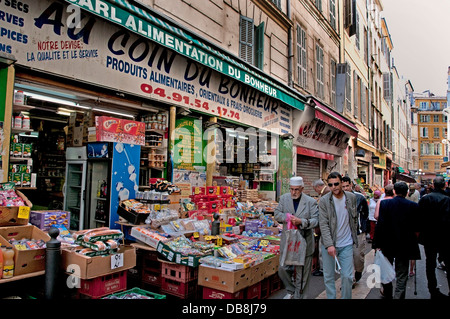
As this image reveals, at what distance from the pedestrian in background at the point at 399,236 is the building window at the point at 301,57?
10413 mm

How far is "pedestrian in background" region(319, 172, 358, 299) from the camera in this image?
167 inches

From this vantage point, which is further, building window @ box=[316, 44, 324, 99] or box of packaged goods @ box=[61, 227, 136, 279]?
building window @ box=[316, 44, 324, 99]

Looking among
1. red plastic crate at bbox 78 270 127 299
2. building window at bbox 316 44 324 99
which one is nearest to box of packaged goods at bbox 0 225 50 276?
red plastic crate at bbox 78 270 127 299

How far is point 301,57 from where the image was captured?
1432 centimetres

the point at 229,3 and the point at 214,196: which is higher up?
the point at 229,3

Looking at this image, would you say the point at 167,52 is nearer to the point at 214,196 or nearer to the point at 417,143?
the point at 214,196

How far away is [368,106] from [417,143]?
5200 cm

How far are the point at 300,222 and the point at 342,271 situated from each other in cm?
88

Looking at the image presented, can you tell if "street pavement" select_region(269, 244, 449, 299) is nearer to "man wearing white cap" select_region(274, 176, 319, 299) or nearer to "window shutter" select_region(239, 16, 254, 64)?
"man wearing white cap" select_region(274, 176, 319, 299)

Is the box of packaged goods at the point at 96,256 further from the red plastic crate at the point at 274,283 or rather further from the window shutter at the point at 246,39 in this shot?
the window shutter at the point at 246,39

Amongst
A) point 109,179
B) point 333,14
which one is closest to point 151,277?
point 109,179

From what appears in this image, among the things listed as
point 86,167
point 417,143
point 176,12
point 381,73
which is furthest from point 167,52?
point 417,143

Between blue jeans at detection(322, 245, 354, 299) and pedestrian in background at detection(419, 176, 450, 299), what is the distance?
1641 millimetres

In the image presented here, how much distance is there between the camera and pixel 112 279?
4.12 metres
